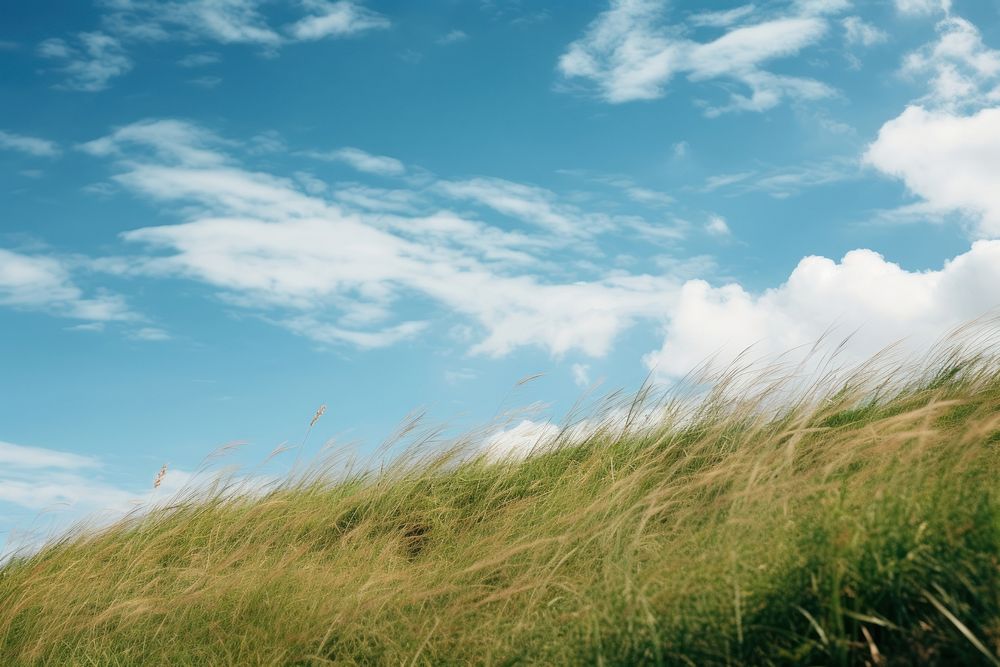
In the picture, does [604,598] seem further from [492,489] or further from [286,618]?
[492,489]

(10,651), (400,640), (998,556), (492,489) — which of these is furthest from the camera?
(492,489)

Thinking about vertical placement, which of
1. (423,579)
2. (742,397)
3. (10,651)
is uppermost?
(742,397)

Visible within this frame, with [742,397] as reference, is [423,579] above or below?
below

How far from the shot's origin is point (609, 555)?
3.31m

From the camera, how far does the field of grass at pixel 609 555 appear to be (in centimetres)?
243

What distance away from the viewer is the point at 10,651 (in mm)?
5016

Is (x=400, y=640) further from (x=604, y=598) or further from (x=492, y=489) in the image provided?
(x=492, y=489)

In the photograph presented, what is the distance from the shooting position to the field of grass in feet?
7.97

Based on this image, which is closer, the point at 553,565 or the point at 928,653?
the point at 928,653

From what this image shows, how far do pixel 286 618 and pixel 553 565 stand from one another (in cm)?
132

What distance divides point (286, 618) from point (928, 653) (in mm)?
2901

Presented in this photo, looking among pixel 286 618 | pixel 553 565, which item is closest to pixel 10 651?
pixel 286 618

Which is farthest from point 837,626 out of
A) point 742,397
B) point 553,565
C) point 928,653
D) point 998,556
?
point 742,397

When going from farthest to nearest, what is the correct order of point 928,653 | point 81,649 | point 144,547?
point 144,547 < point 81,649 < point 928,653
